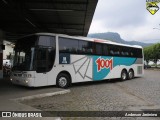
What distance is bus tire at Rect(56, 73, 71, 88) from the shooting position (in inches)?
642

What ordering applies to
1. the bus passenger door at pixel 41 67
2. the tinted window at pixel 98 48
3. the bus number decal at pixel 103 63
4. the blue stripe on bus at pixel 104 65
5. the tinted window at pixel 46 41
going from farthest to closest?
the bus number decal at pixel 103 63 → the tinted window at pixel 98 48 → the blue stripe on bus at pixel 104 65 → the tinted window at pixel 46 41 → the bus passenger door at pixel 41 67

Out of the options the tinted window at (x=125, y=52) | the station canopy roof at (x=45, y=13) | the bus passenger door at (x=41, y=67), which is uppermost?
the station canopy roof at (x=45, y=13)

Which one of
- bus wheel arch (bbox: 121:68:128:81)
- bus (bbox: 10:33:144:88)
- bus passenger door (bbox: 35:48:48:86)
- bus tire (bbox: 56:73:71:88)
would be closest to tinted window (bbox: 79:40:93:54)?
bus (bbox: 10:33:144:88)

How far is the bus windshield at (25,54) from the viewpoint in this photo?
14.8m

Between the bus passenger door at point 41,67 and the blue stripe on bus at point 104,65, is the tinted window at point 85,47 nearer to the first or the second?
the blue stripe on bus at point 104,65

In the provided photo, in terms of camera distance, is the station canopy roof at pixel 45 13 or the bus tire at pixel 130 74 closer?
the station canopy roof at pixel 45 13

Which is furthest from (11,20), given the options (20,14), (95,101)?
(95,101)

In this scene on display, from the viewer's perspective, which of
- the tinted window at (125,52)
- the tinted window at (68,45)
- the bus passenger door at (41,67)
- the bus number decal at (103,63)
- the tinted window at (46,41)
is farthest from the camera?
the tinted window at (125,52)

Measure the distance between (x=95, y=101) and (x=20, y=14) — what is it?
414 inches

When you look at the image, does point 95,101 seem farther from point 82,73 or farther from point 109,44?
point 109,44

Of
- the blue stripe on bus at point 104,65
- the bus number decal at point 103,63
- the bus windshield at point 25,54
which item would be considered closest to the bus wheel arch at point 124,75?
the blue stripe on bus at point 104,65

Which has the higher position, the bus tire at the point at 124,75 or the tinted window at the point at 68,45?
the tinted window at the point at 68,45

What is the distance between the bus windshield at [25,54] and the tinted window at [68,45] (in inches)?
78.1

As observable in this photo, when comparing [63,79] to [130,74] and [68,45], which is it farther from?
[130,74]
